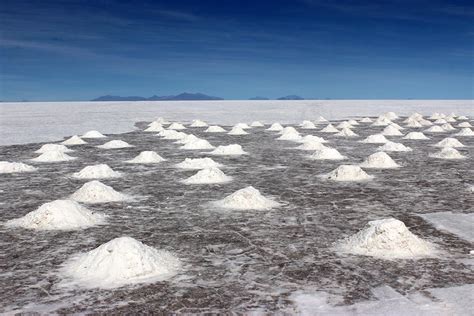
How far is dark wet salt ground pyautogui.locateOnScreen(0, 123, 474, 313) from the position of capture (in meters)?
4.60

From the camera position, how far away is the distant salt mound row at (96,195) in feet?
27.3

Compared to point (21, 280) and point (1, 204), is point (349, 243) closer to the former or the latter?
point (21, 280)

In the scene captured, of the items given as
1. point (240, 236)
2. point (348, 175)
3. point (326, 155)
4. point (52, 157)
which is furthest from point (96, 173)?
point (326, 155)

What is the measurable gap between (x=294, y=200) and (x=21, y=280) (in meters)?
4.49

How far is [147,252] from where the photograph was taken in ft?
17.2

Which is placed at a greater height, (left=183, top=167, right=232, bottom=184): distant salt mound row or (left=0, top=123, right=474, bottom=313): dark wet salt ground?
(left=183, top=167, right=232, bottom=184): distant salt mound row

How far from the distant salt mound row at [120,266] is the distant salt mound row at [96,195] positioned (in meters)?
2.97

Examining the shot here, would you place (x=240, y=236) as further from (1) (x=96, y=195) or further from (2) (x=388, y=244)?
(1) (x=96, y=195)

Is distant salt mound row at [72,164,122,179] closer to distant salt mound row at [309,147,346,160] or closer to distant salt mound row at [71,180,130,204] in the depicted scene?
distant salt mound row at [71,180,130,204]

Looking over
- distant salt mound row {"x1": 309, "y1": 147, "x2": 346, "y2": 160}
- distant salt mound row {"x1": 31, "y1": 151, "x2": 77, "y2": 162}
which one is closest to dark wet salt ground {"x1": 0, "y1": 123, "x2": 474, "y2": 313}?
distant salt mound row {"x1": 31, "y1": 151, "x2": 77, "y2": 162}

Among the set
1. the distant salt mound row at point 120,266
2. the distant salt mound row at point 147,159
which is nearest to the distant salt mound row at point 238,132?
the distant salt mound row at point 147,159

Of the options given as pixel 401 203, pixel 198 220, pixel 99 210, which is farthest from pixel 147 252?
pixel 401 203

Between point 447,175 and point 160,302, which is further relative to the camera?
point 447,175

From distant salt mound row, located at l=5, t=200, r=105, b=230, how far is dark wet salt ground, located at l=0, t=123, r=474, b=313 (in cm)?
19
